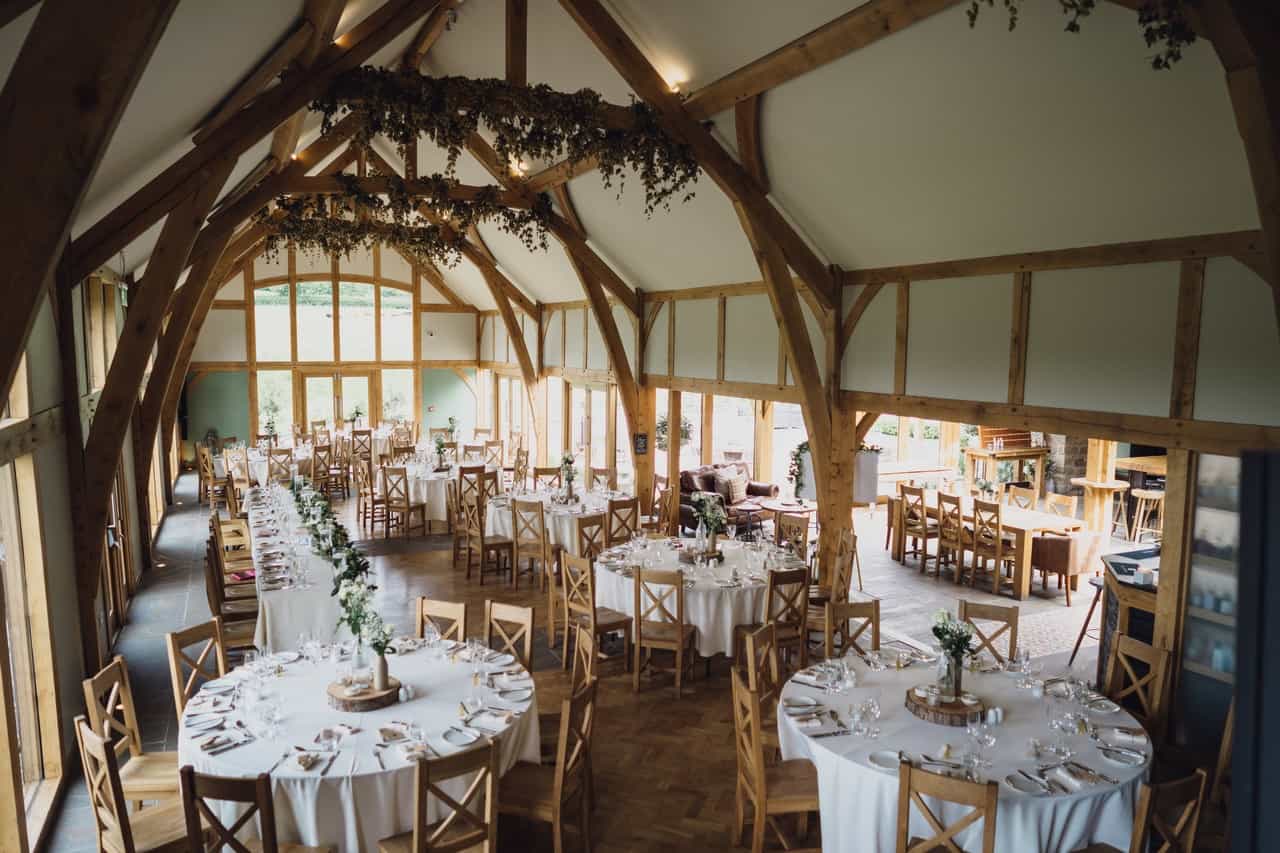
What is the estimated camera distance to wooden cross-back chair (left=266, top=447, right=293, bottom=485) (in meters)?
14.5

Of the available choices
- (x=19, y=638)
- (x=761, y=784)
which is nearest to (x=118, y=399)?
(x=19, y=638)

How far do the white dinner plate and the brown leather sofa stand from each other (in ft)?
25.7

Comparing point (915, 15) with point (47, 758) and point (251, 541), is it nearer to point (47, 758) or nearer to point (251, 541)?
point (47, 758)

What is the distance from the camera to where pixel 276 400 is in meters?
18.6

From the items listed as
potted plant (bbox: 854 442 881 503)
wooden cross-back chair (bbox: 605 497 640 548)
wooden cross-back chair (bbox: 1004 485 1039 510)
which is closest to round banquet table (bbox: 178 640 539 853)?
wooden cross-back chair (bbox: 605 497 640 548)

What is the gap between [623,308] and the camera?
13602 millimetres

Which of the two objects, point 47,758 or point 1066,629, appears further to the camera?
point 1066,629

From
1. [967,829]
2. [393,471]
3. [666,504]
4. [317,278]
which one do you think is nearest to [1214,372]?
[967,829]

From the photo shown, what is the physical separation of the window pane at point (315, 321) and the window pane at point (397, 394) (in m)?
1.47

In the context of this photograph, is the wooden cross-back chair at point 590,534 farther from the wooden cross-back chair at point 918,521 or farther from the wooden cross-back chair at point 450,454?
the wooden cross-back chair at point 450,454

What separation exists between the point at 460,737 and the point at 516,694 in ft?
1.91

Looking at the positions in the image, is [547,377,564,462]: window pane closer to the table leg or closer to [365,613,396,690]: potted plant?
the table leg

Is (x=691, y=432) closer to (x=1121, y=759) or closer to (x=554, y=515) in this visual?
(x=554, y=515)

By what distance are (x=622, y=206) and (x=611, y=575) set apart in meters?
4.97
